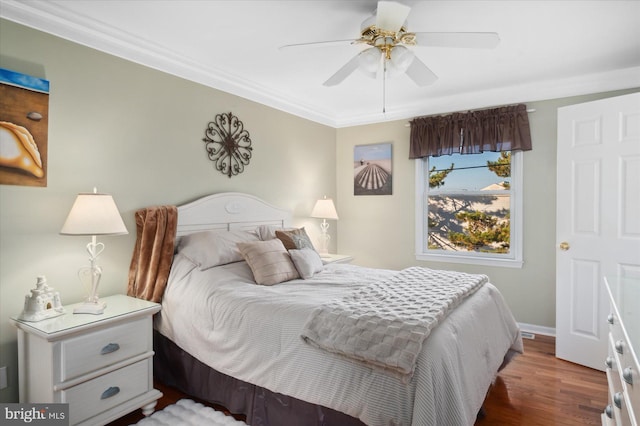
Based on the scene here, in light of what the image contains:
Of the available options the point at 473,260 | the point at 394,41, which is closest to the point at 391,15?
the point at 394,41

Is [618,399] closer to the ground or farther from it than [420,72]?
closer to the ground

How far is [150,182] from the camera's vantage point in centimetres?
285

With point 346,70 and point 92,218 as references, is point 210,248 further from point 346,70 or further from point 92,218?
point 346,70

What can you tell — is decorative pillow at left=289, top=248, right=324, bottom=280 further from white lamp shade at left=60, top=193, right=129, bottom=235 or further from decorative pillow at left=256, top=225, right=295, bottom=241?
white lamp shade at left=60, top=193, right=129, bottom=235

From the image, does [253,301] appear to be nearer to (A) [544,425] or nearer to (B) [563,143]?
(A) [544,425]

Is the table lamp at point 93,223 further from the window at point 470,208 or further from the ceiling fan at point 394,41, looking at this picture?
the window at point 470,208

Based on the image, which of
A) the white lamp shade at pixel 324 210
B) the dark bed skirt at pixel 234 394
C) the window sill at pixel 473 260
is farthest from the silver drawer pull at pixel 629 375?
the white lamp shade at pixel 324 210

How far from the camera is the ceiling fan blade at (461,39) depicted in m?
2.05

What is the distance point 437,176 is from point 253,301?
118 inches

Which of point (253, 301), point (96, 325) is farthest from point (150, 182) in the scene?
point (253, 301)

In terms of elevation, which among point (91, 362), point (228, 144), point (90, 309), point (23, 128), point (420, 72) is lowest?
point (91, 362)

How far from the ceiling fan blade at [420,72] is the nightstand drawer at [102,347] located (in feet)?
7.86

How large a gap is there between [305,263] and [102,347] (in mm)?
1413

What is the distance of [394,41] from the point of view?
224 cm
